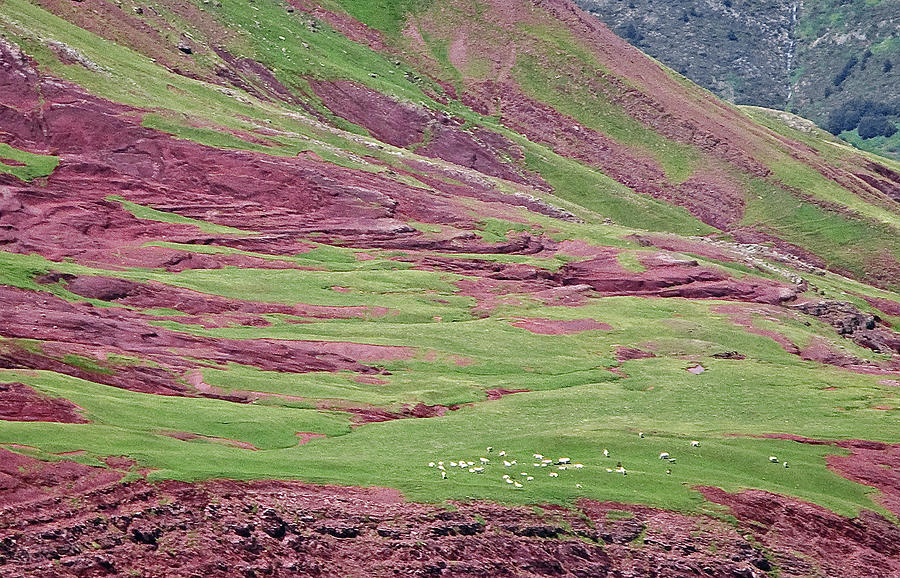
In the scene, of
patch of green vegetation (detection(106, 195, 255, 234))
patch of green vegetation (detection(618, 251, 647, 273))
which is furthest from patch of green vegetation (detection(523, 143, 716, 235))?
patch of green vegetation (detection(106, 195, 255, 234))

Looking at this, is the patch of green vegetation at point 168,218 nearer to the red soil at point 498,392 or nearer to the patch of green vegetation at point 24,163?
the patch of green vegetation at point 24,163

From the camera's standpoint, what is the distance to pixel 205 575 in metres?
32.8

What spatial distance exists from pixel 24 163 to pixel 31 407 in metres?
54.1

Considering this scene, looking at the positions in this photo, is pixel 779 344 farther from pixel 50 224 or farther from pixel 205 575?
pixel 205 575

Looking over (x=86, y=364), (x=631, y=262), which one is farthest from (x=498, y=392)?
(x=631, y=262)

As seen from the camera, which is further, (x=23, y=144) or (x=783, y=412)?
(x=23, y=144)

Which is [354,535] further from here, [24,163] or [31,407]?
[24,163]

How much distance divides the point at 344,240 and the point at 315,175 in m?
9.22

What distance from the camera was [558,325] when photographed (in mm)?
76500

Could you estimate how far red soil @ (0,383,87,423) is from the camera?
39156 mm

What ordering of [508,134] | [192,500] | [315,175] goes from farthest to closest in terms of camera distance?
[508,134] < [315,175] < [192,500]

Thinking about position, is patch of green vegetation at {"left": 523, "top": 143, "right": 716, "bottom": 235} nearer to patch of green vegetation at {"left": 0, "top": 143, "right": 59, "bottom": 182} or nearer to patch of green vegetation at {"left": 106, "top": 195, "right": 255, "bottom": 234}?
patch of green vegetation at {"left": 106, "top": 195, "right": 255, "bottom": 234}

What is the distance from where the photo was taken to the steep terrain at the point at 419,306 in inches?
1468

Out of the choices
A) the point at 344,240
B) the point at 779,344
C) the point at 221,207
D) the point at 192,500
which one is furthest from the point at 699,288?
the point at 192,500
